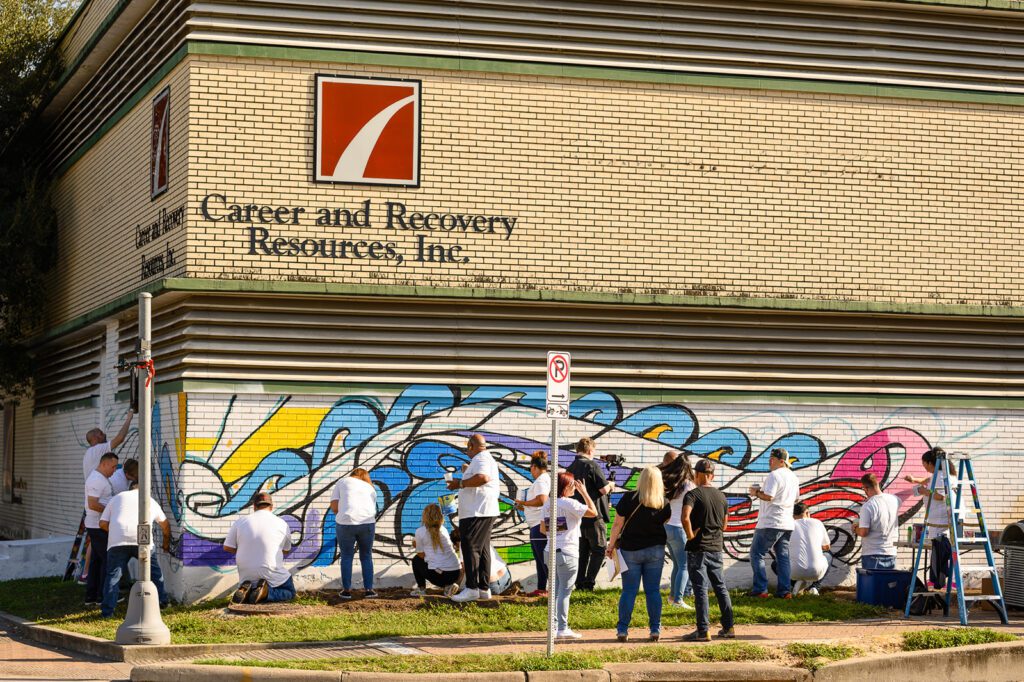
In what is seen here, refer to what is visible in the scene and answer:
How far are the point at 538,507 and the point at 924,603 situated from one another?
15.1 feet

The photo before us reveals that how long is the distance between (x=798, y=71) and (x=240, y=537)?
9.49 metres

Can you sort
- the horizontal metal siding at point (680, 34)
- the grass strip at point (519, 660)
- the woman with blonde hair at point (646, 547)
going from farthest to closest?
the horizontal metal siding at point (680, 34), the woman with blonde hair at point (646, 547), the grass strip at point (519, 660)

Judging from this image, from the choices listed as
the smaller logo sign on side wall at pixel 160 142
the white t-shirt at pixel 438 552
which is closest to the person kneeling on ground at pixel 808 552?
the white t-shirt at pixel 438 552

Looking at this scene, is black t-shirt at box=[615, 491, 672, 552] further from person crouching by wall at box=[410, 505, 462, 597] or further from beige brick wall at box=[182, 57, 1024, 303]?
beige brick wall at box=[182, 57, 1024, 303]

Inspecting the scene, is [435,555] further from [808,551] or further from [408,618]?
[808,551]

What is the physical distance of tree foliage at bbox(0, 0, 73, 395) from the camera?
22719 mm

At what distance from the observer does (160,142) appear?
17.4 meters

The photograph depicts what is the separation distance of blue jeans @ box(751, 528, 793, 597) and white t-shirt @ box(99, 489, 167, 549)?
712 centimetres

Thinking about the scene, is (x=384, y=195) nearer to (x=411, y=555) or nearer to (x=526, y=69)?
(x=526, y=69)

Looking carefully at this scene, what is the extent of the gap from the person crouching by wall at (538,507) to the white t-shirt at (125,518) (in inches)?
166

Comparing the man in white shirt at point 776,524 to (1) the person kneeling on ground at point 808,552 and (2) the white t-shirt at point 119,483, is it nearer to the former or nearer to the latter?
(1) the person kneeling on ground at point 808,552

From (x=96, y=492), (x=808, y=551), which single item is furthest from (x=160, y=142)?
(x=808, y=551)

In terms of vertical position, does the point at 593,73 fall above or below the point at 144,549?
above

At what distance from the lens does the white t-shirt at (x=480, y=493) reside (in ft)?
50.2
